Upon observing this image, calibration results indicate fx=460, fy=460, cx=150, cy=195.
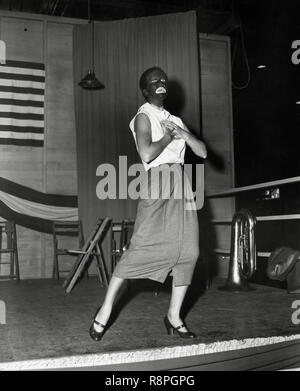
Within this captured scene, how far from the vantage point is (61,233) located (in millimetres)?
6016

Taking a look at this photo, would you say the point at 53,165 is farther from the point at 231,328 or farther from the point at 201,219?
the point at 231,328

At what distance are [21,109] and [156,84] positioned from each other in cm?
412

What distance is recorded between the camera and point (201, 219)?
243 inches

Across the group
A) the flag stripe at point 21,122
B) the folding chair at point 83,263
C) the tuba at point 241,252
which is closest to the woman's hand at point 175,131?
the tuba at point 241,252

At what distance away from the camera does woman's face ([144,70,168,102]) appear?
233 cm

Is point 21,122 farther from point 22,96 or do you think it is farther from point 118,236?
point 118,236

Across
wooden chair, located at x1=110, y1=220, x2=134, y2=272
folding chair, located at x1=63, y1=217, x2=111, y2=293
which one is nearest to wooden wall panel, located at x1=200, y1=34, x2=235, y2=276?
wooden chair, located at x1=110, y1=220, x2=134, y2=272

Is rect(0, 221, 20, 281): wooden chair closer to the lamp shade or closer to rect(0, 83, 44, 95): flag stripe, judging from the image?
rect(0, 83, 44, 95): flag stripe

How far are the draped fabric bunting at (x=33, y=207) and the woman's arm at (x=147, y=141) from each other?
12.3 ft

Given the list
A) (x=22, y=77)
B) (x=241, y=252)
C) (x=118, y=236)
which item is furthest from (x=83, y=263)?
(x=22, y=77)

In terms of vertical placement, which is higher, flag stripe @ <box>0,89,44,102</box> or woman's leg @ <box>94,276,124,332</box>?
flag stripe @ <box>0,89,44,102</box>

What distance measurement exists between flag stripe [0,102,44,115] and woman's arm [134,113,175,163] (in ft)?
13.5

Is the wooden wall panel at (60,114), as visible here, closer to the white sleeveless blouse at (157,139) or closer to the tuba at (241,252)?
the tuba at (241,252)

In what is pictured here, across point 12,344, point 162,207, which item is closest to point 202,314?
point 162,207
